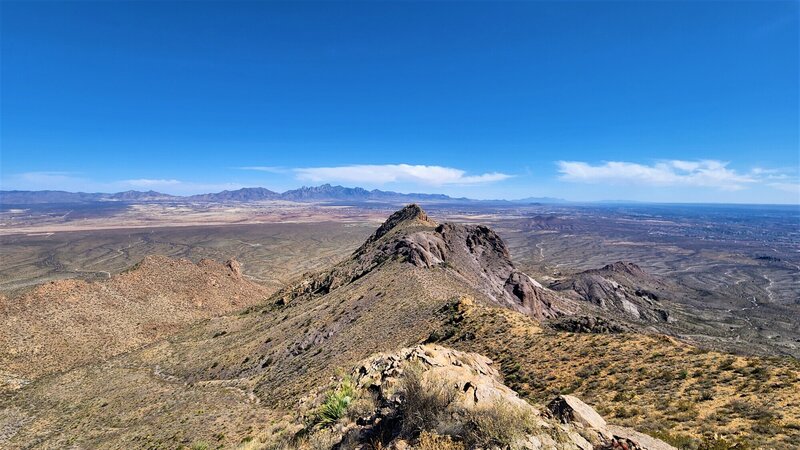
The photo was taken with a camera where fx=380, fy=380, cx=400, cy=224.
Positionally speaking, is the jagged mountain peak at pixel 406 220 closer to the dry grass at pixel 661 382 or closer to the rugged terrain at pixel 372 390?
the rugged terrain at pixel 372 390

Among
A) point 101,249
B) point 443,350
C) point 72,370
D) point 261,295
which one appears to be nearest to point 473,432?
point 443,350

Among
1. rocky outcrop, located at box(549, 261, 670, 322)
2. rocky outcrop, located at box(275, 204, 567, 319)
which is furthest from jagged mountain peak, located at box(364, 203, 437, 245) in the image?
rocky outcrop, located at box(549, 261, 670, 322)

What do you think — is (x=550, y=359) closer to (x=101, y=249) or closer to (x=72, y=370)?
(x=72, y=370)

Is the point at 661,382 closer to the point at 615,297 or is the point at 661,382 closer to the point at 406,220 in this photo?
the point at 406,220

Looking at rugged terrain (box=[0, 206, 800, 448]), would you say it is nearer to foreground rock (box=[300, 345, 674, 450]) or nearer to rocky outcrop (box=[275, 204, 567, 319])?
foreground rock (box=[300, 345, 674, 450])

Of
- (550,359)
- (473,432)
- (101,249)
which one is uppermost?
(473,432)

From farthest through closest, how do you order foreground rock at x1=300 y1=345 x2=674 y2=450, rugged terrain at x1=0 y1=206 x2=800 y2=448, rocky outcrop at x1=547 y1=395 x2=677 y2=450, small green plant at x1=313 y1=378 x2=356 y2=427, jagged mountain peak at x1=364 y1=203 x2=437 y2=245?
jagged mountain peak at x1=364 y1=203 x2=437 y2=245 < small green plant at x1=313 y1=378 x2=356 y2=427 < rugged terrain at x1=0 y1=206 x2=800 y2=448 < rocky outcrop at x1=547 y1=395 x2=677 y2=450 < foreground rock at x1=300 y1=345 x2=674 y2=450

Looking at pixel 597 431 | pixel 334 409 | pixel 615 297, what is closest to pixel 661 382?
pixel 597 431
